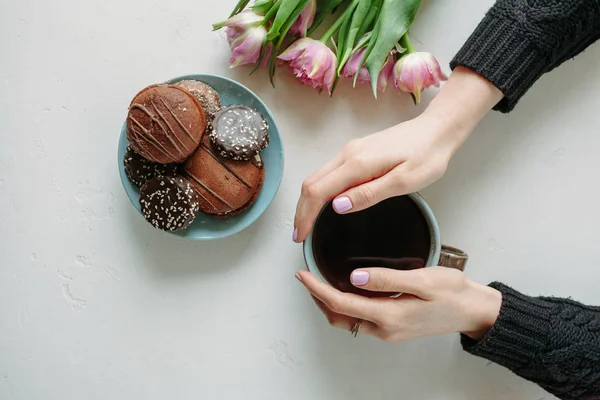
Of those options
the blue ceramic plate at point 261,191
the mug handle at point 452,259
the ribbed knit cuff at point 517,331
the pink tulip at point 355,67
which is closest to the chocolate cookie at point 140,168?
the blue ceramic plate at point 261,191

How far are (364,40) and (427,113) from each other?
14cm

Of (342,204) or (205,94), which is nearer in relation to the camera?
(342,204)

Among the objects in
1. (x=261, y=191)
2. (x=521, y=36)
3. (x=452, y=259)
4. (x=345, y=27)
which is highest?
(x=521, y=36)

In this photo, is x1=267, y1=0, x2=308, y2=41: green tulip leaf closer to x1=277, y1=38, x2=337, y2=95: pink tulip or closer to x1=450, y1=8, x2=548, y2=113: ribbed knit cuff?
x1=277, y1=38, x2=337, y2=95: pink tulip

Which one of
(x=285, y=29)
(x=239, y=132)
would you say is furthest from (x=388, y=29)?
(x=239, y=132)

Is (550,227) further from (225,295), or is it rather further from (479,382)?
(225,295)

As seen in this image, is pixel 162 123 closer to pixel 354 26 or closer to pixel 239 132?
pixel 239 132

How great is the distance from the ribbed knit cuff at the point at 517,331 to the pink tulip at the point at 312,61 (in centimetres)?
38

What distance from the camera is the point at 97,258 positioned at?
33.2 inches

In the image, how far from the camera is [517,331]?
75 cm

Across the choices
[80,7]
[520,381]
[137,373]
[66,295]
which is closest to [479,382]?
[520,381]

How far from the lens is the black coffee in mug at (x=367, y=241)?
2.34 ft

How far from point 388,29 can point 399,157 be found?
19 centimetres

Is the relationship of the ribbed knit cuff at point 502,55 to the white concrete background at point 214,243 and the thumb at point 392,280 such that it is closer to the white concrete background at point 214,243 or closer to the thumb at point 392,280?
the white concrete background at point 214,243
